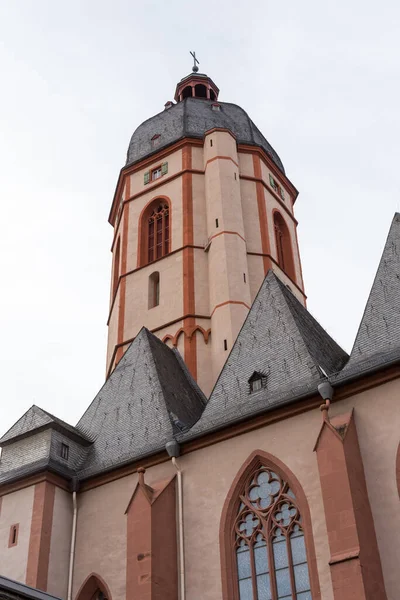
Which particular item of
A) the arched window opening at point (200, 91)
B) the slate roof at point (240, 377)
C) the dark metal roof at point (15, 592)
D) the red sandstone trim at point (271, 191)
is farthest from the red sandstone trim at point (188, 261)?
the dark metal roof at point (15, 592)

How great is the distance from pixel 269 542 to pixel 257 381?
12.0 feet

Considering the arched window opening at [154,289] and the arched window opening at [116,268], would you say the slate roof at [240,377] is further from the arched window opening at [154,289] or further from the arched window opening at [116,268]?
the arched window opening at [116,268]

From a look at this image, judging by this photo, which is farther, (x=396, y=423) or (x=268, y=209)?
(x=268, y=209)

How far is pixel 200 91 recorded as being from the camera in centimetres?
3741

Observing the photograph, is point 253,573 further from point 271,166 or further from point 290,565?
point 271,166

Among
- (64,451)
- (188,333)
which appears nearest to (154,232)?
(188,333)

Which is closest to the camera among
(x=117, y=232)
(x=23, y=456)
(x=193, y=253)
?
(x=23, y=456)

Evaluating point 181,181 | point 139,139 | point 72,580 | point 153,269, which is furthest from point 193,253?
point 72,580

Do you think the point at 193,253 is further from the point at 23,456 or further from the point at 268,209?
the point at 23,456

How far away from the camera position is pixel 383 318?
52.5ft

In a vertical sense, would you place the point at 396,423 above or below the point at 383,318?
below

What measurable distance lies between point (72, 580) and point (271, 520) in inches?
177

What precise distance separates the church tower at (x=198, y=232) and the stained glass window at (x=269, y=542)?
304 inches

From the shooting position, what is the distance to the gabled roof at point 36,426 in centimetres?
1847
